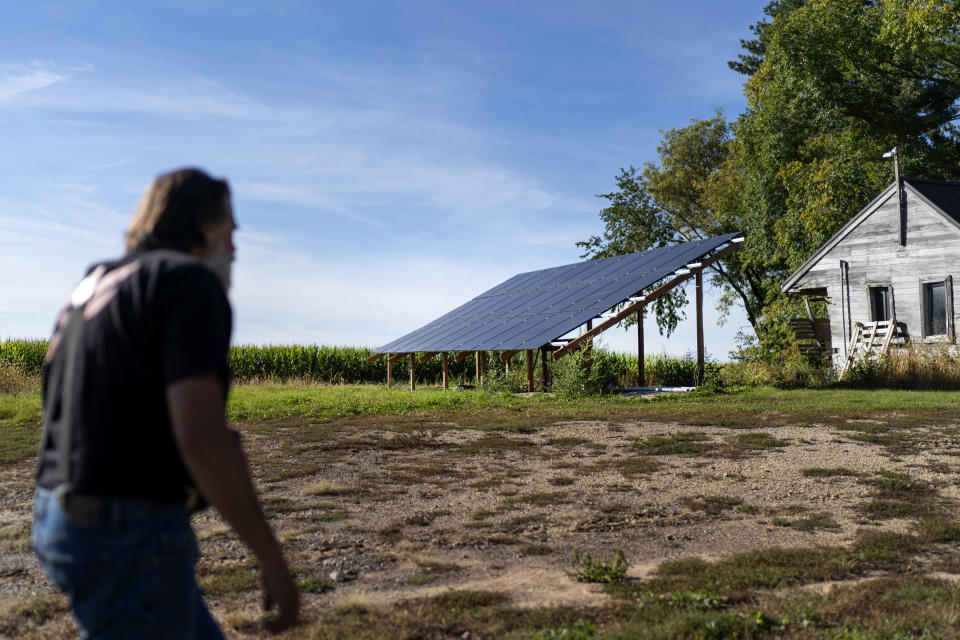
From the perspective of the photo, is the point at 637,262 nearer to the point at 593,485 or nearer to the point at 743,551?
the point at 593,485

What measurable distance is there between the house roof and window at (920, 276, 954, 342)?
1768 millimetres

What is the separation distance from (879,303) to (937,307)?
1.80 meters

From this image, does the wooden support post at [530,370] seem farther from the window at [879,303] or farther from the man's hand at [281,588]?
the man's hand at [281,588]

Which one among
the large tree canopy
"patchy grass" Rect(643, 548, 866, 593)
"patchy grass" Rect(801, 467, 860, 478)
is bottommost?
"patchy grass" Rect(643, 548, 866, 593)

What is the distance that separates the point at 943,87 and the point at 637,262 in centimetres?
1593

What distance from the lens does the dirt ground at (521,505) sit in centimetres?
504

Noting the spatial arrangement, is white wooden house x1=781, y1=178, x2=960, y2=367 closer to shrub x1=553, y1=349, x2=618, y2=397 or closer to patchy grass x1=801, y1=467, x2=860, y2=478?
shrub x1=553, y1=349, x2=618, y2=397

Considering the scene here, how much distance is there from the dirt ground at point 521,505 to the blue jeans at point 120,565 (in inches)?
93.9

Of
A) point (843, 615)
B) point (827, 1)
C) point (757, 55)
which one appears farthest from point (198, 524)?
point (757, 55)

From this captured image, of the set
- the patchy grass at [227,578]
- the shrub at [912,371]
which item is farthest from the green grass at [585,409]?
the patchy grass at [227,578]

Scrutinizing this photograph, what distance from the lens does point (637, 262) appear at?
23.5m

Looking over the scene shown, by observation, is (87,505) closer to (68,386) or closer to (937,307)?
(68,386)

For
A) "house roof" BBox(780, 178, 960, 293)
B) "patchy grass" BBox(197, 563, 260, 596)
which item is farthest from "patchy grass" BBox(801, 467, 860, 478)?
"house roof" BBox(780, 178, 960, 293)

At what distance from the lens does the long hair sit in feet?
6.61
